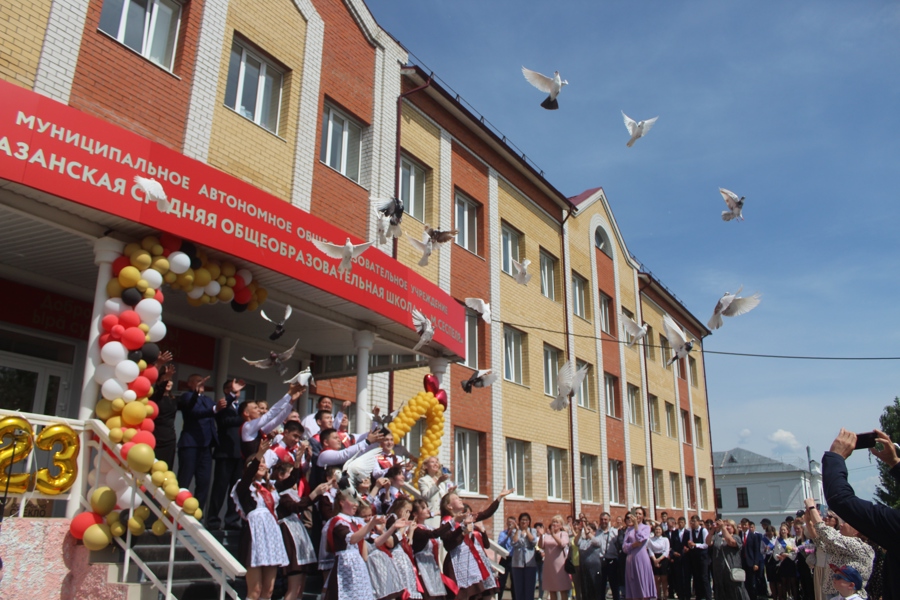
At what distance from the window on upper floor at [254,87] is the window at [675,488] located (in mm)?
24828

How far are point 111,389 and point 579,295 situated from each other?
63.7ft

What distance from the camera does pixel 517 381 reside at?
1920 cm

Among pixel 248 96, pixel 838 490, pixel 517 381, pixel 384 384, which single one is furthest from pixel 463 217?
Answer: pixel 838 490

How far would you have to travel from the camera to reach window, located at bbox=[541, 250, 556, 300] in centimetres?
2194

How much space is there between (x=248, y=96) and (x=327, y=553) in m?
7.97

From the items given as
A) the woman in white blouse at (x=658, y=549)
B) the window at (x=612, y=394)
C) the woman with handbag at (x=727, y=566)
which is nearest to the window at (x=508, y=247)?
the window at (x=612, y=394)

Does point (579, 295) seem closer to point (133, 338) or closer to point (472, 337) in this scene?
point (472, 337)

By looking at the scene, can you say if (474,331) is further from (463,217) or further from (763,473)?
(763,473)

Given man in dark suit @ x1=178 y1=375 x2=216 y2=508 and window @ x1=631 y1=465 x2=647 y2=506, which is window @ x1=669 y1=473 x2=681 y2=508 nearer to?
window @ x1=631 y1=465 x2=647 y2=506

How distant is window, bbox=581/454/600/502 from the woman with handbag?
26.6 feet

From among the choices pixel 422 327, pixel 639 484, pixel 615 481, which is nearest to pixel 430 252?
pixel 422 327

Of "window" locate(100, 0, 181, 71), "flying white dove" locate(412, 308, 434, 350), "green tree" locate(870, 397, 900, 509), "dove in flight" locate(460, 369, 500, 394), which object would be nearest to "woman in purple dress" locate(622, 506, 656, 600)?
"dove in flight" locate(460, 369, 500, 394)

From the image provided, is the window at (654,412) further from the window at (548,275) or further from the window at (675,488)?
the window at (548,275)

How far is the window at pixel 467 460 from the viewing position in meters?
16.3
